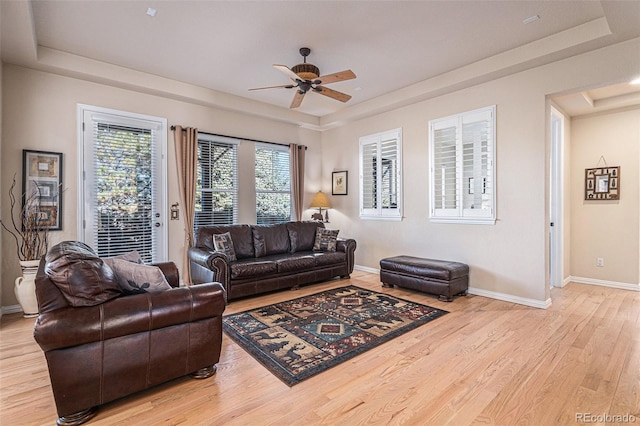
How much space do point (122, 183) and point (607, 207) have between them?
24.2 feet

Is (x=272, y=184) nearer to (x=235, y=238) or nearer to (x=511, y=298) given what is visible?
(x=235, y=238)

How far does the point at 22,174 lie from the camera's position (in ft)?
12.5

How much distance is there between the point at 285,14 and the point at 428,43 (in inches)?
66.6

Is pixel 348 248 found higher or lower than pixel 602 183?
lower

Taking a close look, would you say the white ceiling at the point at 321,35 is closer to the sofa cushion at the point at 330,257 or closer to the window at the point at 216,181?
the window at the point at 216,181

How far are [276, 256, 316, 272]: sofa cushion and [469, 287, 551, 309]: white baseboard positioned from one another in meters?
2.38

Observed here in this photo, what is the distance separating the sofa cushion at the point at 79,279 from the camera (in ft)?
6.01

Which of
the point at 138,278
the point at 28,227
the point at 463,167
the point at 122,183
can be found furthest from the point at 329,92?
the point at 28,227

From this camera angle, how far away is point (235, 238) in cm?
493

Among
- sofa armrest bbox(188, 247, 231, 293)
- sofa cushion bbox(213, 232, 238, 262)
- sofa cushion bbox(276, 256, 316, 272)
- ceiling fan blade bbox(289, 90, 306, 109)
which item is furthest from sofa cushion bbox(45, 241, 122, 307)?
ceiling fan blade bbox(289, 90, 306, 109)

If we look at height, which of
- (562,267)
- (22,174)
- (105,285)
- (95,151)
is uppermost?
(95,151)

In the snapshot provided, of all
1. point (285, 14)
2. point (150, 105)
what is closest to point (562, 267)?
point (285, 14)

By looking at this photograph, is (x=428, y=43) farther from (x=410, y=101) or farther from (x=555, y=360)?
(x=555, y=360)

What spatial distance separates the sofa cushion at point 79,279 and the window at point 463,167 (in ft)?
14.2
